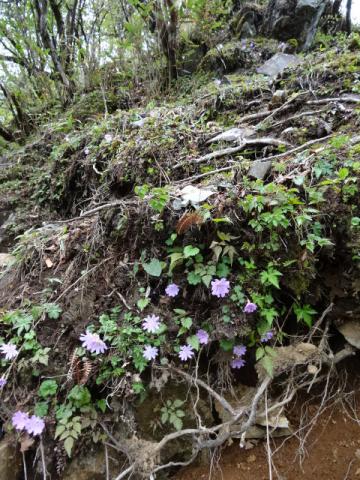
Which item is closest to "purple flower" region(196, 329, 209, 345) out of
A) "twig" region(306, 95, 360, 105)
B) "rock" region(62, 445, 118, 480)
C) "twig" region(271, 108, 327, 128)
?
"rock" region(62, 445, 118, 480)

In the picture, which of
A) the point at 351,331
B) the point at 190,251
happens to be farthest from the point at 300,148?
the point at 351,331

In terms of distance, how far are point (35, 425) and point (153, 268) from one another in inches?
42.2

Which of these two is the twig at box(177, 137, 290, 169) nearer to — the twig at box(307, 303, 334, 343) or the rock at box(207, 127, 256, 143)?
the rock at box(207, 127, 256, 143)

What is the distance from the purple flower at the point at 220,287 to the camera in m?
1.83

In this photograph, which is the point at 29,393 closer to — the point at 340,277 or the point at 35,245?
the point at 35,245

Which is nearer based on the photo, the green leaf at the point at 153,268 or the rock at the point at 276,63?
the green leaf at the point at 153,268

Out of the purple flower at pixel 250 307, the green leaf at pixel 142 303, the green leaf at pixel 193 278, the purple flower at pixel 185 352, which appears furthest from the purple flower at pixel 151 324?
the purple flower at pixel 250 307

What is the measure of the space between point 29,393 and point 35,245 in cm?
112

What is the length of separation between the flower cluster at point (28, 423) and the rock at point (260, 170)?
197 centimetres

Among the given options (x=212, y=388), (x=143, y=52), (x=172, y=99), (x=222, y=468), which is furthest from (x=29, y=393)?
(x=143, y=52)

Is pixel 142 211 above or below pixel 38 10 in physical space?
below

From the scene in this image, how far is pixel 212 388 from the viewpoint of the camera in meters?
2.01

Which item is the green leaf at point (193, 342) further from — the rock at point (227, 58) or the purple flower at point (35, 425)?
the rock at point (227, 58)

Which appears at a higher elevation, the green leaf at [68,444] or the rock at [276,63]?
the rock at [276,63]
